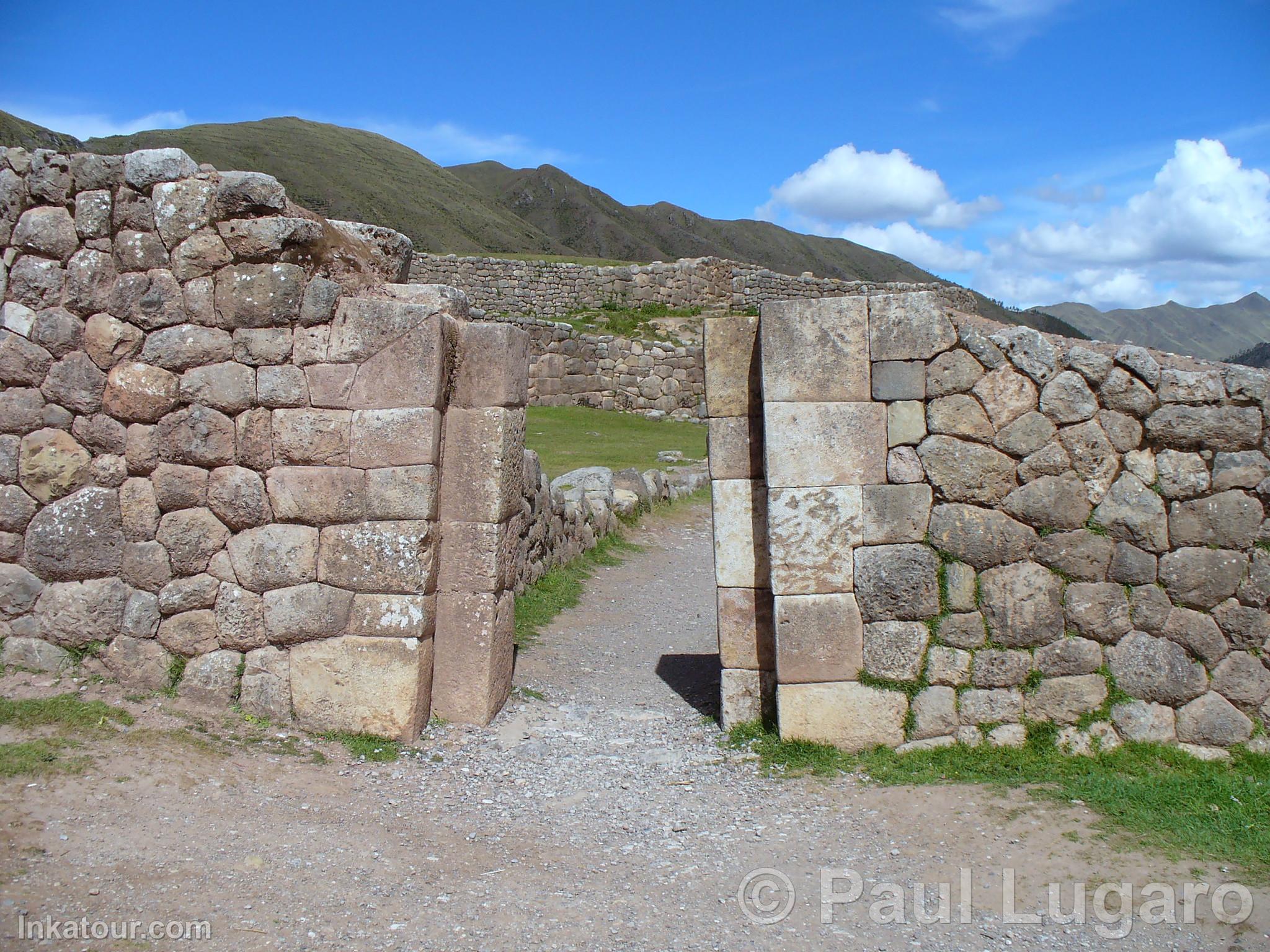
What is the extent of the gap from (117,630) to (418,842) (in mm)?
2679

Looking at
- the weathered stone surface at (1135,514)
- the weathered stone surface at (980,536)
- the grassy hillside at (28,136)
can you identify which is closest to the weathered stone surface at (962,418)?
the weathered stone surface at (980,536)

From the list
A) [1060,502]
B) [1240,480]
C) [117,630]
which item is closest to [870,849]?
[1060,502]

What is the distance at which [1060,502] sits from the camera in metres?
5.73

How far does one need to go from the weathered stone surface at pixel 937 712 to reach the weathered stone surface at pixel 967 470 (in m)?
1.20

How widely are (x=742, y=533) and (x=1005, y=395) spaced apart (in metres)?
1.89

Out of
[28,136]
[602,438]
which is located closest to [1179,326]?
[602,438]

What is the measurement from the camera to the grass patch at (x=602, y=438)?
54.5 feet

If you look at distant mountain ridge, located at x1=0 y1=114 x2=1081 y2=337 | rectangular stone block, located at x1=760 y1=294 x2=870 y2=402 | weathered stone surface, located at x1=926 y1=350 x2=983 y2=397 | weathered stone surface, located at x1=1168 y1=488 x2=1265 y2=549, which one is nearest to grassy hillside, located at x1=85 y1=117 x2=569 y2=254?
distant mountain ridge, located at x1=0 y1=114 x2=1081 y2=337

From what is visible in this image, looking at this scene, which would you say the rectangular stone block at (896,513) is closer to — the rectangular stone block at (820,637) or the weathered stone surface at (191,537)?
the rectangular stone block at (820,637)

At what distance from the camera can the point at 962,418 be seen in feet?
19.2

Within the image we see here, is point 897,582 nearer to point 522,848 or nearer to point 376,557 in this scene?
point 522,848

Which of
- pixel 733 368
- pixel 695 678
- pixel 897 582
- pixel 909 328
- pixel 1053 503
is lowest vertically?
pixel 695 678

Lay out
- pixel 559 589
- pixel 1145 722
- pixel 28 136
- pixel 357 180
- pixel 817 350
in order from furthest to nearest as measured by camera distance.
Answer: pixel 357 180
pixel 28 136
pixel 559 589
pixel 817 350
pixel 1145 722

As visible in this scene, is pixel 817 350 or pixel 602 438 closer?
pixel 817 350
